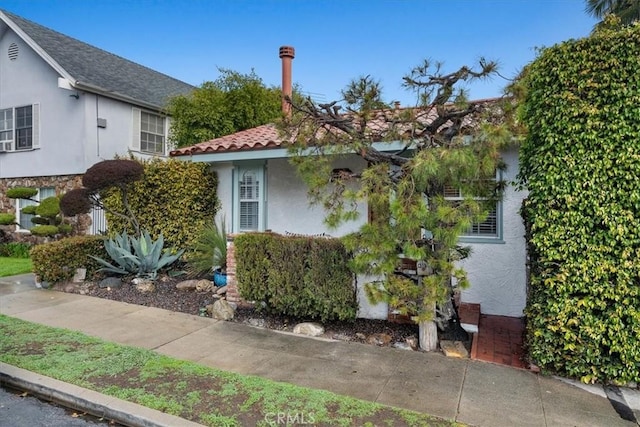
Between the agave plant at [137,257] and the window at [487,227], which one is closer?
the window at [487,227]

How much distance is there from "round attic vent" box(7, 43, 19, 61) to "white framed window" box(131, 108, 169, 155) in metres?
4.75

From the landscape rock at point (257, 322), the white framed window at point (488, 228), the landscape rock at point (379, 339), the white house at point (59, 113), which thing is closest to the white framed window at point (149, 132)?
the white house at point (59, 113)

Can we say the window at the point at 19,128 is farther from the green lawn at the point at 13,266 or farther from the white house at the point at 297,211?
the white house at the point at 297,211

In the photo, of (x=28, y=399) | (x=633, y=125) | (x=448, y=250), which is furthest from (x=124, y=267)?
(x=633, y=125)

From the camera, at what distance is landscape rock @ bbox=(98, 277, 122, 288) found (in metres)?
8.27

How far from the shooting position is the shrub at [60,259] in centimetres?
825

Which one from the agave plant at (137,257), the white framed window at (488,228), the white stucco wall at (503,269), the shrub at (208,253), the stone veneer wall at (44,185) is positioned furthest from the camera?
the stone veneer wall at (44,185)

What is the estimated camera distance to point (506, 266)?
6.95 meters

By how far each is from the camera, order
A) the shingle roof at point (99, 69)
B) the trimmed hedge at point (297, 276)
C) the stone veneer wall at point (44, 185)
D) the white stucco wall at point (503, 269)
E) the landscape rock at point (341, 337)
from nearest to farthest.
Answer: the landscape rock at point (341, 337) → the trimmed hedge at point (297, 276) → the white stucco wall at point (503, 269) → the stone veneer wall at point (44, 185) → the shingle roof at point (99, 69)

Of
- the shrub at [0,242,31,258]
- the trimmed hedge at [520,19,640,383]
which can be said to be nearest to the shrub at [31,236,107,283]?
the shrub at [0,242,31,258]

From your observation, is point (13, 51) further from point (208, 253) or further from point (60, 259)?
point (208, 253)

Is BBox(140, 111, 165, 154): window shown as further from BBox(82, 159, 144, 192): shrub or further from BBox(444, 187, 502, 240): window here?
BBox(444, 187, 502, 240): window

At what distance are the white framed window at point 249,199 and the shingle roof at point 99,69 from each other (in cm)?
714

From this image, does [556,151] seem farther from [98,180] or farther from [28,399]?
[98,180]
